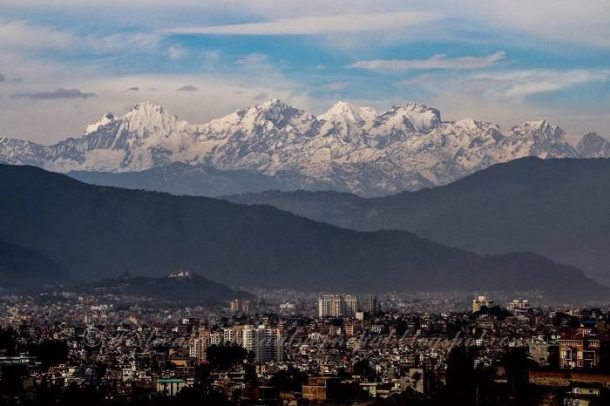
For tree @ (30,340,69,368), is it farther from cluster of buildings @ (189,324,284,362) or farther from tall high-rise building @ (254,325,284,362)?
tall high-rise building @ (254,325,284,362)

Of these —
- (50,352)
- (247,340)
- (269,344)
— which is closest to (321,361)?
(50,352)

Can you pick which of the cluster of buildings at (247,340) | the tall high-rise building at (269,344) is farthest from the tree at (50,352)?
the tall high-rise building at (269,344)

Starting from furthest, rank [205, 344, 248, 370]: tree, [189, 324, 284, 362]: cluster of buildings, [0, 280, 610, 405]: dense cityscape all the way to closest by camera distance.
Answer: [189, 324, 284, 362]: cluster of buildings → [205, 344, 248, 370]: tree → [0, 280, 610, 405]: dense cityscape

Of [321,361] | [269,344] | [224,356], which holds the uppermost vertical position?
[269,344]

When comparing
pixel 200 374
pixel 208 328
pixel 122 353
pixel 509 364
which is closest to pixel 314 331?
pixel 208 328

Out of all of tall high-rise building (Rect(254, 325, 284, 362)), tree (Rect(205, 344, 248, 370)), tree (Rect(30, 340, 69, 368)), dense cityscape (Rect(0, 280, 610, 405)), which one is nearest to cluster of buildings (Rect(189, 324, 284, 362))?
tall high-rise building (Rect(254, 325, 284, 362))

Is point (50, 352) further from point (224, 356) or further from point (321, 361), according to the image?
point (321, 361)

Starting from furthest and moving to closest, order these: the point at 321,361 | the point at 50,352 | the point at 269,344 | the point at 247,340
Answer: the point at 247,340, the point at 269,344, the point at 50,352, the point at 321,361

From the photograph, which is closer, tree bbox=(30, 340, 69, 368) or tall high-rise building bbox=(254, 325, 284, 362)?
tree bbox=(30, 340, 69, 368)

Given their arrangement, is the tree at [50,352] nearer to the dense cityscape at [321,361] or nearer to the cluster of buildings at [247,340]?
the dense cityscape at [321,361]

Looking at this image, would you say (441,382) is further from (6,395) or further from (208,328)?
(208,328)
